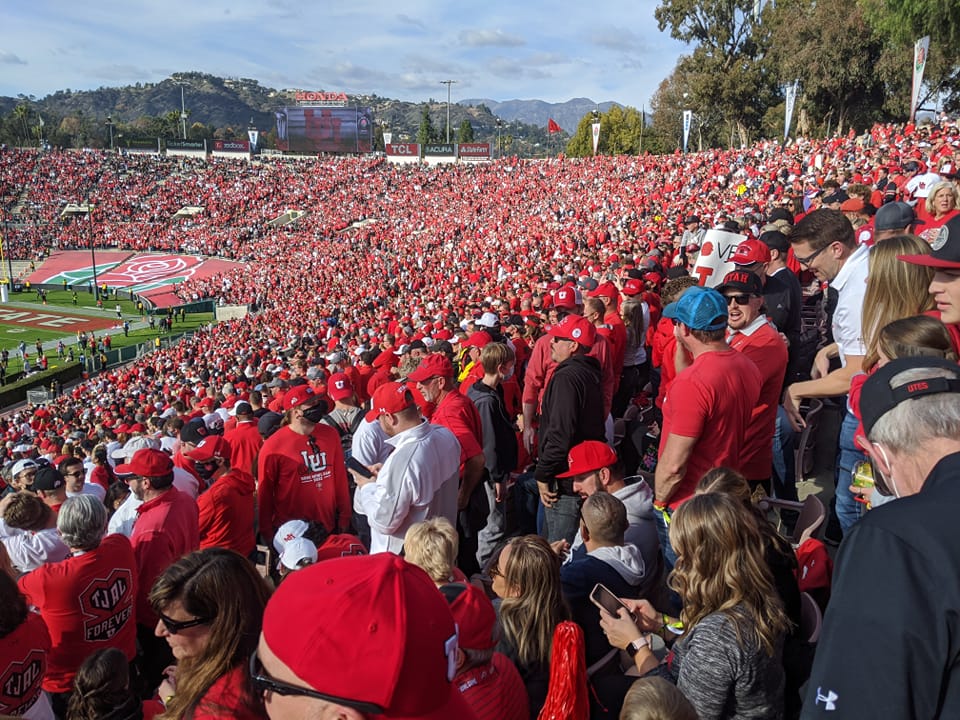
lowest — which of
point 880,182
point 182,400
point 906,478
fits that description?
point 182,400

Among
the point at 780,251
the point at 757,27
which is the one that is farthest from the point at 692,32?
the point at 780,251

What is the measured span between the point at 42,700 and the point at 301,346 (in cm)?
1801

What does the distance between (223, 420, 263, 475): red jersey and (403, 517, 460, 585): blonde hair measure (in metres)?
3.35

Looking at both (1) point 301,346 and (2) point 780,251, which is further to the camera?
(1) point 301,346

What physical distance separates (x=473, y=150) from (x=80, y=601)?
6255 cm

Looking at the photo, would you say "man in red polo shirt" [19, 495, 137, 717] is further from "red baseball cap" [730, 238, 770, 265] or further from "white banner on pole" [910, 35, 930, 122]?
"white banner on pole" [910, 35, 930, 122]

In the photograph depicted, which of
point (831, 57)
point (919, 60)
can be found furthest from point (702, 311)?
point (831, 57)

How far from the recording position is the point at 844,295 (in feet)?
14.7

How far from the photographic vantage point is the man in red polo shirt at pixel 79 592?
3.54 m

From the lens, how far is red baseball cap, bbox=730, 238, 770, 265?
222 inches

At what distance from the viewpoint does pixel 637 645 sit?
2846 millimetres

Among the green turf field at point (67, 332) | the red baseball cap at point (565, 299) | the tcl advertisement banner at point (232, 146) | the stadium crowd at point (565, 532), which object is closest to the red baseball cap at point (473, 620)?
the stadium crowd at point (565, 532)

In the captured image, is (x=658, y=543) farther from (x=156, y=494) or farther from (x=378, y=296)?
(x=378, y=296)

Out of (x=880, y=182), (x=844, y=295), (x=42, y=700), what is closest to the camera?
(x=42, y=700)
